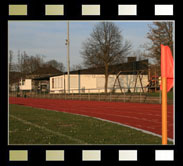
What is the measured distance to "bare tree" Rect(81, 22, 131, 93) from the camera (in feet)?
122

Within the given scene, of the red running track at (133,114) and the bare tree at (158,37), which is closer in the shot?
the red running track at (133,114)

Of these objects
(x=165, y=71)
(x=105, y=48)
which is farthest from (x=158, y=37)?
(x=165, y=71)

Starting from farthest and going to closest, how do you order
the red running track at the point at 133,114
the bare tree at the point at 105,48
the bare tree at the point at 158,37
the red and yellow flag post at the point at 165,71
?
the bare tree at the point at 105,48 → the bare tree at the point at 158,37 → the red running track at the point at 133,114 → the red and yellow flag post at the point at 165,71

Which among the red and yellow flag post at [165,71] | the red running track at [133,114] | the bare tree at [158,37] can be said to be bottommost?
the red running track at [133,114]

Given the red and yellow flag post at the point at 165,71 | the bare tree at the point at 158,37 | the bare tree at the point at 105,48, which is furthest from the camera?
the bare tree at the point at 105,48

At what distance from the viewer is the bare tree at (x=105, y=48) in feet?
122

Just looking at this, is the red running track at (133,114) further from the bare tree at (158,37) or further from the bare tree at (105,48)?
the bare tree at (105,48)

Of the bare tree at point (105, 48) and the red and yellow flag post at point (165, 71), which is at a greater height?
the bare tree at point (105, 48)

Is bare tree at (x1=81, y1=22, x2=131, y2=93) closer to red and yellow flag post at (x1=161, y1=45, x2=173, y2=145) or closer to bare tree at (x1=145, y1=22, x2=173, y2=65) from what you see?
bare tree at (x1=145, y1=22, x2=173, y2=65)

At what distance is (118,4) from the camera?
4.87 m

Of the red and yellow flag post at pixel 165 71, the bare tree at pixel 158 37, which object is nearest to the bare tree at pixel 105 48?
the bare tree at pixel 158 37

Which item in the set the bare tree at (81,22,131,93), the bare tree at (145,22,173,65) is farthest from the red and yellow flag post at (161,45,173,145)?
the bare tree at (81,22,131,93)
